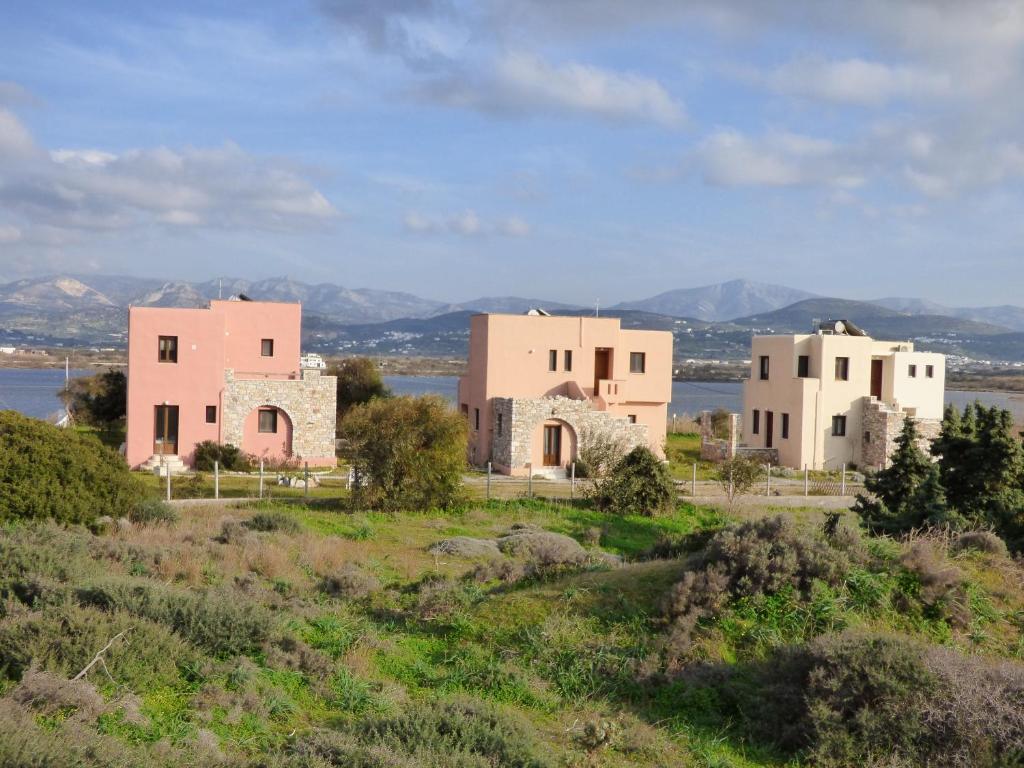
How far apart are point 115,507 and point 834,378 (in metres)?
27.8

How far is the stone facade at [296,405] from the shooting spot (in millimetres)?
32906

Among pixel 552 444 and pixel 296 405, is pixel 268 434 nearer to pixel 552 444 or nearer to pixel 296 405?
pixel 296 405

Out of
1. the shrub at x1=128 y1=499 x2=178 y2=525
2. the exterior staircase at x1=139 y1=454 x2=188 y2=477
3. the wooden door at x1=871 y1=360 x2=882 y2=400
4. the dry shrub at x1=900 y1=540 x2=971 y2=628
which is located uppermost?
the wooden door at x1=871 y1=360 x2=882 y2=400

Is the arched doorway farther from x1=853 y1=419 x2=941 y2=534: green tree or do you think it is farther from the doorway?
x1=853 y1=419 x2=941 y2=534: green tree

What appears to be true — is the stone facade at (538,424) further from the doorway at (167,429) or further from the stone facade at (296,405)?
the doorway at (167,429)

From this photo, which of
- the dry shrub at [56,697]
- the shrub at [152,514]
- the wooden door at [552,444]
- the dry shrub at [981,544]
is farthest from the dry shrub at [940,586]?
the wooden door at [552,444]

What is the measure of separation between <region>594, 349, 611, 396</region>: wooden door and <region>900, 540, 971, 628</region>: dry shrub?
997 inches

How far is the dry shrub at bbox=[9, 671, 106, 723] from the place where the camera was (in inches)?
287

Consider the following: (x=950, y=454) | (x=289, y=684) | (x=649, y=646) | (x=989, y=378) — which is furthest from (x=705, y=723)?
(x=989, y=378)

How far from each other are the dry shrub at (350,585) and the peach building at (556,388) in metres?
19.4

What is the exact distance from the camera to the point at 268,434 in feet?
110

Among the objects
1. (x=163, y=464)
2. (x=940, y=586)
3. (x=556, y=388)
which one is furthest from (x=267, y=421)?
(x=940, y=586)

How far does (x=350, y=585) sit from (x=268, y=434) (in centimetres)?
2141

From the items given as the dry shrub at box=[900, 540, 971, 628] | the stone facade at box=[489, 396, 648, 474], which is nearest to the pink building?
the stone facade at box=[489, 396, 648, 474]
